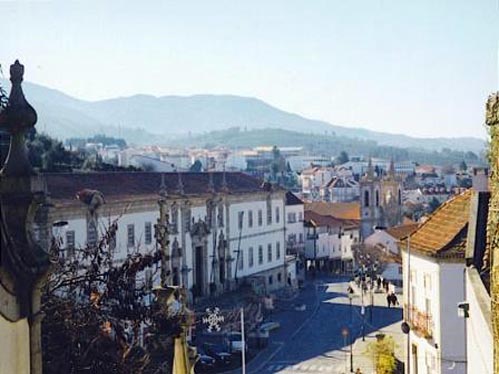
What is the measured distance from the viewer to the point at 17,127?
13.2 ft

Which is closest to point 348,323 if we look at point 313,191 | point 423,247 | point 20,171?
point 423,247

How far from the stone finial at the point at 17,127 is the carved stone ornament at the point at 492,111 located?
2.77 meters

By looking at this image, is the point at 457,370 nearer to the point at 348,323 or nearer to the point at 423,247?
the point at 423,247

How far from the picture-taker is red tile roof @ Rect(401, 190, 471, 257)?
1991 cm

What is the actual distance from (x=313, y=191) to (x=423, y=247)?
93.0 meters

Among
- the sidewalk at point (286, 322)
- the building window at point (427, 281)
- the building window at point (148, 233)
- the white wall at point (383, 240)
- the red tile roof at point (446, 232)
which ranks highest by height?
the red tile roof at point (446, 232)

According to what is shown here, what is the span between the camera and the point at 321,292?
169 ft

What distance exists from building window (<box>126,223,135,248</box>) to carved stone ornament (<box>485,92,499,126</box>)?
96.9 feet

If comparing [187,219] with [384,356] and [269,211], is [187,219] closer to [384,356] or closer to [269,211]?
[269,211]

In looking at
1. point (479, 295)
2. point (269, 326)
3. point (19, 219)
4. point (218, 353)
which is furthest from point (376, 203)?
point (19, 219)

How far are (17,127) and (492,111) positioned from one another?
2891mm

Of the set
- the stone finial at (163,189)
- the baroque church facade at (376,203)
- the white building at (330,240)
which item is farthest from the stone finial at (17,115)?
the baroque church facade at (376,203)

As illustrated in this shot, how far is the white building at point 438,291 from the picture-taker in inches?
759

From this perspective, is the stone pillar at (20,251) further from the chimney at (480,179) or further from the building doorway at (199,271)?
the building doorway at (199,271)
